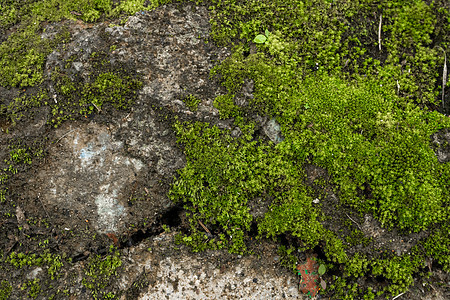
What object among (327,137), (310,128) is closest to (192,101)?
(310,128)

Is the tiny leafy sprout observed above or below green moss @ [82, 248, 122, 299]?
above

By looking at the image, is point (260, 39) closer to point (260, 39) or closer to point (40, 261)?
point (260, 39)

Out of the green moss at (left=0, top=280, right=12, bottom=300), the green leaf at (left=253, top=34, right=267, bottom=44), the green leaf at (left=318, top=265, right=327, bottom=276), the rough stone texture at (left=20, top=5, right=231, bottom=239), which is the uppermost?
the green leaf at (left=253, top=34, right=267, bottom=44)

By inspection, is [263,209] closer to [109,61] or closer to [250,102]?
[250,102]

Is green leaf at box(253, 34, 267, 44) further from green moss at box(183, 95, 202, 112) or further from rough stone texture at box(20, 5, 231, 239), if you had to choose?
green moss at box(183, 95, 202, 112)

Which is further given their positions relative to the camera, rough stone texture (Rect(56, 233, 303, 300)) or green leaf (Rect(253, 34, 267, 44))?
green leaf (Rect(253, 34, 267, 44))

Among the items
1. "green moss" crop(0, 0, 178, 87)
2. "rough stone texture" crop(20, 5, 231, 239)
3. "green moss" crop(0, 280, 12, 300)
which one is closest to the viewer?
"green moss" crop(0, 280, 12, 300)

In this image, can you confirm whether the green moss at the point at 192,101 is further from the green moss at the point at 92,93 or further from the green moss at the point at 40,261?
the green moss at the point at 40,261

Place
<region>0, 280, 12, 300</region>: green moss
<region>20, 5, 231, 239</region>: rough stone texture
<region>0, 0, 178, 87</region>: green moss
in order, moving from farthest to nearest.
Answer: <region>0, 0, 178, 87</region>: green moss < <region>20, 5, 231, 239</region>: rough stone texture < <region>0, 280, 12, 300</region>: green moss

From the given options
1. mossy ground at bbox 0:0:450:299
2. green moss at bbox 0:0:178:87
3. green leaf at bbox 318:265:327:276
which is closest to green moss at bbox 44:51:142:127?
mossy ground at bbox 0:0:450:299
